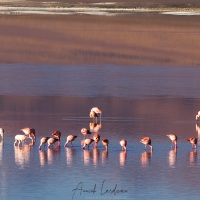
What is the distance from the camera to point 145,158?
14.5 metres

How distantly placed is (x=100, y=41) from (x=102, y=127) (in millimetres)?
19706

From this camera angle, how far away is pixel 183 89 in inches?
917

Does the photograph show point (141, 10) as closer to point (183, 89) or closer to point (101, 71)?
point (101, 71)

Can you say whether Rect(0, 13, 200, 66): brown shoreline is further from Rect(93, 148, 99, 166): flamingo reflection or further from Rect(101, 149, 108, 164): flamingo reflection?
Rect(101, 149, 108, 164): flamingo reflection

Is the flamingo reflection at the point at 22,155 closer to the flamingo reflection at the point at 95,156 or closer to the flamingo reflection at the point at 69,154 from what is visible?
the flamingo reflection at the point at 69,154

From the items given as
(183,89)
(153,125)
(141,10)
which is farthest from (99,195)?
(141,10)

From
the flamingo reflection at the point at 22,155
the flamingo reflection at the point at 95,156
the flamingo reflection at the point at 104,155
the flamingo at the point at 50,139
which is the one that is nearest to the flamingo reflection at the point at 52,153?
the flamingo at the point at 50,139

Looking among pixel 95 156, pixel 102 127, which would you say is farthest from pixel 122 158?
pixel 102 127

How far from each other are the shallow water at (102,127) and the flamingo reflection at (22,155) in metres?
0.02

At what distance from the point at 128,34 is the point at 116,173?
90.0 feet

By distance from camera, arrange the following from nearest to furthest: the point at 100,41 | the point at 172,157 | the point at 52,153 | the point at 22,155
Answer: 1. the point at 172,157
2. the point at 22,155
3. the point at 52,153
4. the point at 100,41

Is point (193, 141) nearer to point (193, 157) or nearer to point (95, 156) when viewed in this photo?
point (193, 157)

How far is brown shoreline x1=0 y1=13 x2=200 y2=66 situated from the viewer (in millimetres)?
31109

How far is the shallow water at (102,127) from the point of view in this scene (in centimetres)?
1243
